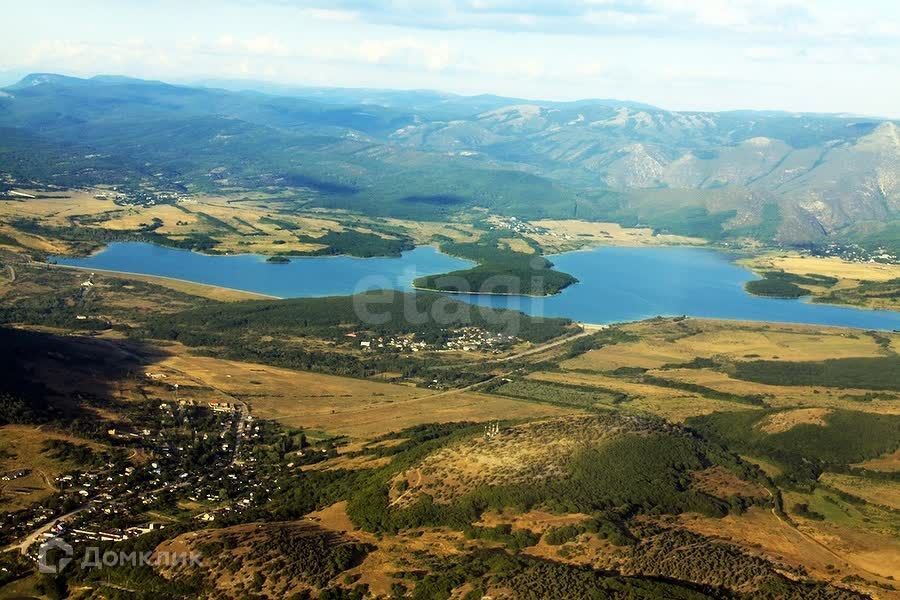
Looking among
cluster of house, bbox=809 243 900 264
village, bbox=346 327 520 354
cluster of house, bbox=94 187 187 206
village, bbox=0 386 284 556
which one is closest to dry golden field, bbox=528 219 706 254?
cluster of house, bbox=809 243 900 264

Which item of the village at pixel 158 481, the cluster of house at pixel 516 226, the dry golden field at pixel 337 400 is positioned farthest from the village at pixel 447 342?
the cluster of house at pixel 516 226

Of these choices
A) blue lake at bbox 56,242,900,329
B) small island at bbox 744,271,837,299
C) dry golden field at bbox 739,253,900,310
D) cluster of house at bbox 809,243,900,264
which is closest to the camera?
blue lake at bbox 56,242,900,329

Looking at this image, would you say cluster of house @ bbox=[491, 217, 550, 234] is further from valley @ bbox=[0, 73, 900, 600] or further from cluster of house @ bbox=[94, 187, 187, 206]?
cluster of house @ bbox=[94, 187, 187, 206]

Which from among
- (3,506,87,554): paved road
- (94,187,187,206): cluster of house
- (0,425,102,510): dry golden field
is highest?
(94,187,187,206): cluster of house

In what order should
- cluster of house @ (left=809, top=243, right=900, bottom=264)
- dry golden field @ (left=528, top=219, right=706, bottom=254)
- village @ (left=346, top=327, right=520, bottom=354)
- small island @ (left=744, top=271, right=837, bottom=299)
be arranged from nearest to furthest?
village @ (left=346, top=327, right=520, bottom=354)
small island @ (left=744, top=271, right=837, bottom=299)
cluster of house @ (left=809, top=243, right=900, bottom=264)
dry golden field @ (left=528, top=219, right=706, bottom=254)

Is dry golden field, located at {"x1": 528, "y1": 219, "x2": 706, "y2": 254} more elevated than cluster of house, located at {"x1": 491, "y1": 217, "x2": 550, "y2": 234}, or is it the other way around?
cluster of house, located at {"x1": 491, "y1": 217, "x2": 550, "y2": 234}

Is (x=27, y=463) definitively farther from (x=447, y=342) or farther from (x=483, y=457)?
(x=447, y=342)

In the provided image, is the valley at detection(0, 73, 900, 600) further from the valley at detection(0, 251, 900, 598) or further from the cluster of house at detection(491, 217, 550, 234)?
the cluster of house at detection(491, 217, 550, 234)

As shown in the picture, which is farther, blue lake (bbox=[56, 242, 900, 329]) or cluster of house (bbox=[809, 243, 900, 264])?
cluster of house (bbox=[809, 243, 900, 264])
